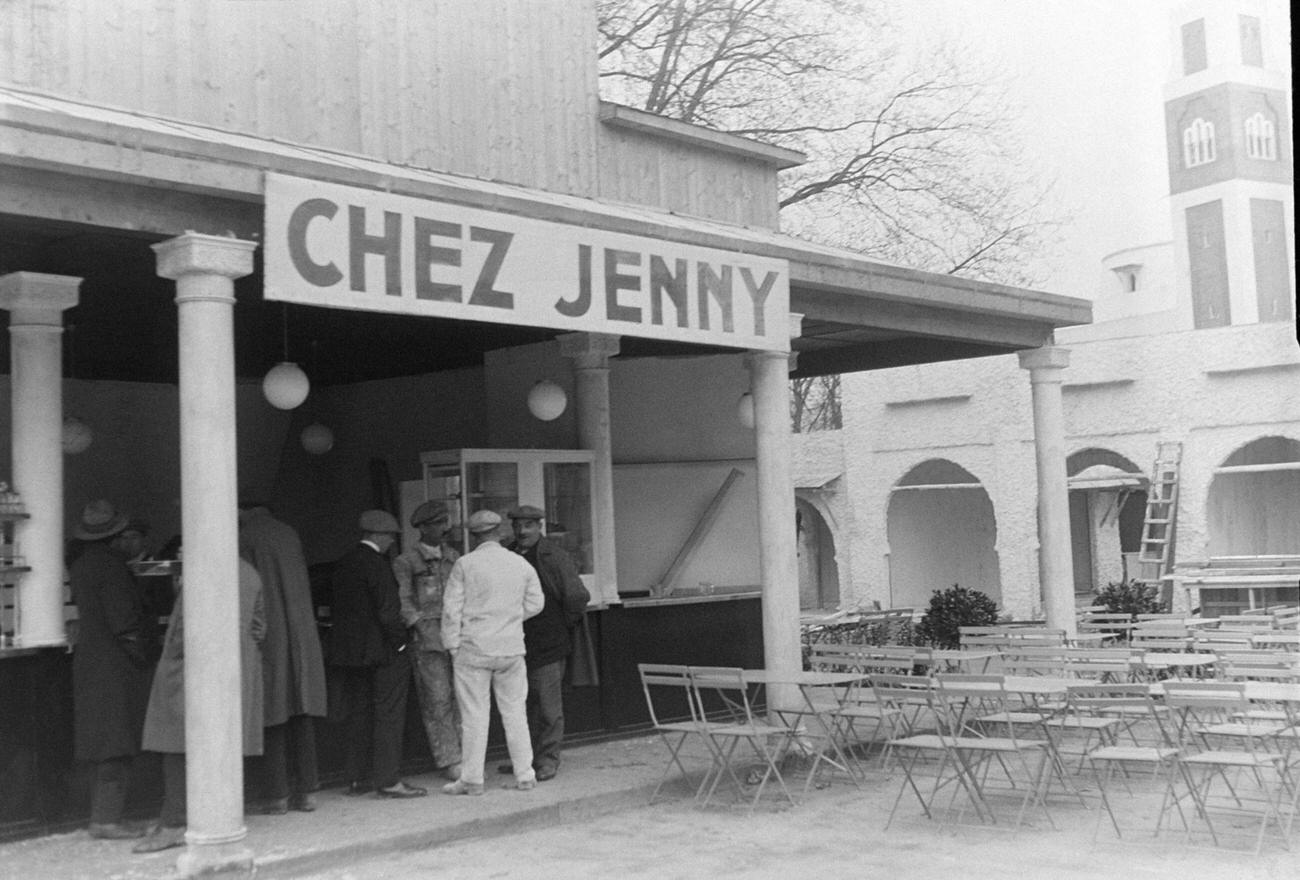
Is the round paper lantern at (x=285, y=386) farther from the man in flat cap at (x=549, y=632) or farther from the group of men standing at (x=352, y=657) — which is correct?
the man in flat cap at (x=549, y=632)

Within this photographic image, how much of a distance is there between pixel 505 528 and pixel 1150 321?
2360 centimetres

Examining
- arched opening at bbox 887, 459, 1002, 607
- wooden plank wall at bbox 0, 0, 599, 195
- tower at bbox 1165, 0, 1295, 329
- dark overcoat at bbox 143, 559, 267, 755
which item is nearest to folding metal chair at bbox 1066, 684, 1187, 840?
dark overcoat at bbox 143, 559, 267, 755

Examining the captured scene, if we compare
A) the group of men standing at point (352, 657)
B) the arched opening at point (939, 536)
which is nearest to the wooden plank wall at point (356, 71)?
the group of men standing at point (352, 657)

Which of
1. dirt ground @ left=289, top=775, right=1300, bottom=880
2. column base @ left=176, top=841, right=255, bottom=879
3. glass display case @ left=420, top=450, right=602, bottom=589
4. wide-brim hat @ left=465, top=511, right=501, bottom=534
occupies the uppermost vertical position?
glass display case @ left=420, top=450, right=602, bottom=589

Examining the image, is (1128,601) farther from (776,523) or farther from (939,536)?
(939,536)

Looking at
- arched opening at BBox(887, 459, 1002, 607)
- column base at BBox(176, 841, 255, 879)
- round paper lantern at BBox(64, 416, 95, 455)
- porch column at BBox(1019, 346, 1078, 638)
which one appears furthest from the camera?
arched opening at BBox(887, 459, 1002, 607)

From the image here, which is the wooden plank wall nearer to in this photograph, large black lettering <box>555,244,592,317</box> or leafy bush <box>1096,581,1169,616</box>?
large black lettering <box>555,244,592,317</box>

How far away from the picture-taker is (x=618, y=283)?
8023mm

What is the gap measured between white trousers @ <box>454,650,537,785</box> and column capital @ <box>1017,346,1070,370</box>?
6.16 m

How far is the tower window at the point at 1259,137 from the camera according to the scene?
27375mm

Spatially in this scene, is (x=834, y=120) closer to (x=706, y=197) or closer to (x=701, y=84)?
(x=701, y=84)

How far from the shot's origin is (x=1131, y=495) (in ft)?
101

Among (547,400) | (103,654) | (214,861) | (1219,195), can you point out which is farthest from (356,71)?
(1219,195)

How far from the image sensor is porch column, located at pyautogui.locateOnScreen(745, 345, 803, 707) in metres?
9.41
